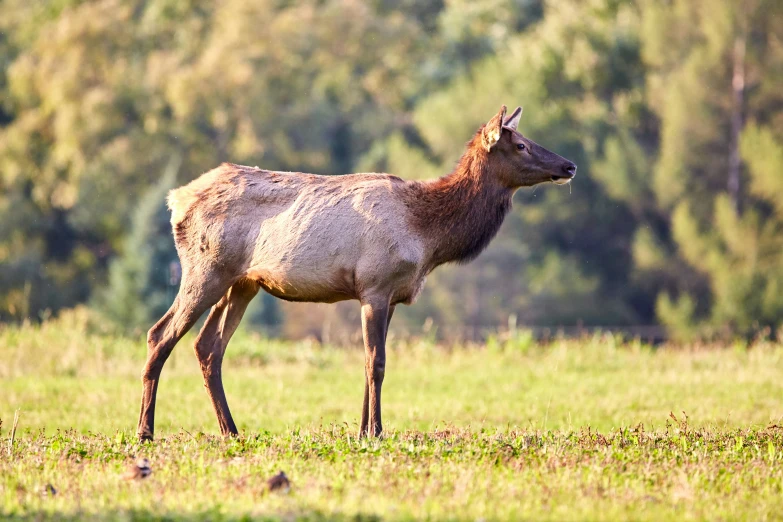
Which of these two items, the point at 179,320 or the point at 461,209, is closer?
the point at 179,320

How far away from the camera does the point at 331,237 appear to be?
34.7 ft

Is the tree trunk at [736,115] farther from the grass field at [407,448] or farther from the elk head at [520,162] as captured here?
the elk head at [520,162]

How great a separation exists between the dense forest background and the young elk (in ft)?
102

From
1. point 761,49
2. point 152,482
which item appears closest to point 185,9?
point 761,49

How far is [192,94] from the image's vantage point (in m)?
48.5

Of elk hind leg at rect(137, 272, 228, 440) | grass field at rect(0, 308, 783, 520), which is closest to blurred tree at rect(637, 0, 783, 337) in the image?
grass field at rect(0, 308, 783, 520)

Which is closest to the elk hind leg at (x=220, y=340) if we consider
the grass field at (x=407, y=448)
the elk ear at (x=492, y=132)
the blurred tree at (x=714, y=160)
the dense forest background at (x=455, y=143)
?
the grass field at (x=407, y=448)

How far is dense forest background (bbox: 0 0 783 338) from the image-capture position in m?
44.2

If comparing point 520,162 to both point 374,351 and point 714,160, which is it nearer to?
point 374,351

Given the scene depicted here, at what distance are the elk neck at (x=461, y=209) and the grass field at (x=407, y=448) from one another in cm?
166

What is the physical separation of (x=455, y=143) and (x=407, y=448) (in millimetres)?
40587

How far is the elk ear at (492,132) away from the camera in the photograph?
11070mm

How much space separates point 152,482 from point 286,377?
9.71 m

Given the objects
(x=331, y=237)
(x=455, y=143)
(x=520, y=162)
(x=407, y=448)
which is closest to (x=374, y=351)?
(x=331, y=237)
